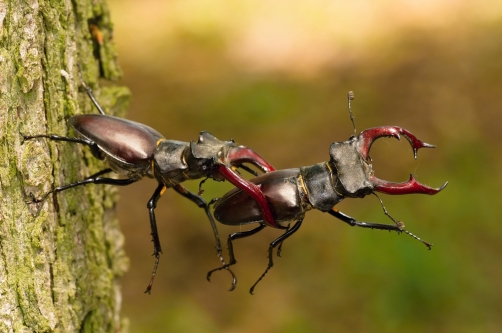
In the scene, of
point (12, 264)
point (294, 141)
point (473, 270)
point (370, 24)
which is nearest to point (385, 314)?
point (473, 270)

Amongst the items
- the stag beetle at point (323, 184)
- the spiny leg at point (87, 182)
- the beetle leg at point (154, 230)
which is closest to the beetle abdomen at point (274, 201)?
the stag beetle at point (323, 184)

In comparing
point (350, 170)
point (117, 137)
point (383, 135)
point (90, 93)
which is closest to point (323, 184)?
point (350, 170)

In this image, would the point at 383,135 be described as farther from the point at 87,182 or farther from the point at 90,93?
the point at 90,93

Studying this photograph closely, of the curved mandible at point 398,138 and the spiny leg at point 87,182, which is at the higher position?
the spiny leg at point 87,182

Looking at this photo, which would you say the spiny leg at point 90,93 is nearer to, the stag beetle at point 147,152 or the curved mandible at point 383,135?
the stag beetle at point 147,152

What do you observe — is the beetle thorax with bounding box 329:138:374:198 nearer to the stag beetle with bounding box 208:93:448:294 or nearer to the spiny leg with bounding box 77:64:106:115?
the stag beetle with bounding box 208:93:448:294

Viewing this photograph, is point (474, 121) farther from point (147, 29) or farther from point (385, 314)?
point (147, 29)
